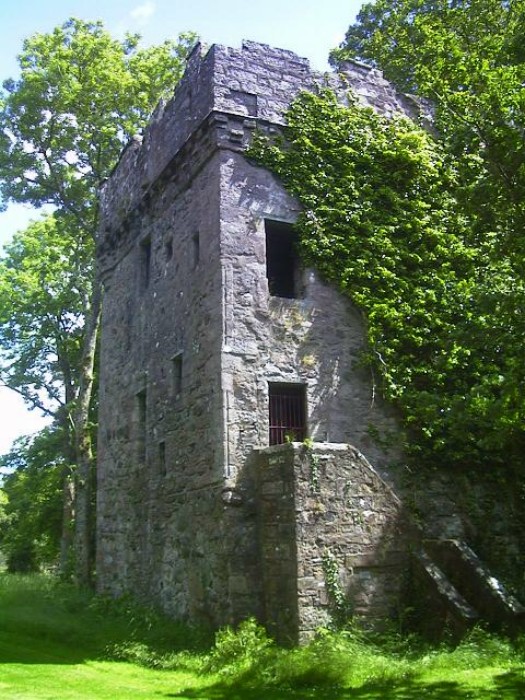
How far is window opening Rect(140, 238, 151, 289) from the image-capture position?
15702 mm

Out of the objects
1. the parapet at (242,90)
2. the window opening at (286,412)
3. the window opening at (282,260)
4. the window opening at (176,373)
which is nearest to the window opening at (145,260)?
the parapet at (242,90)

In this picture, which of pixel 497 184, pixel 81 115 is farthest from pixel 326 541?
pixel 81 115

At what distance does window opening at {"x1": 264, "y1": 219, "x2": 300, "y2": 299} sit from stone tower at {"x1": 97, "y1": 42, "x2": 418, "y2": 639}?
36 mm

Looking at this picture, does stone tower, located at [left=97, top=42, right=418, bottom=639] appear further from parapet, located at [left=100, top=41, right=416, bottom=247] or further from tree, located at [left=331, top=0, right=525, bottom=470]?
tree, located at [left=331, top=0, right=525, bottom=470]

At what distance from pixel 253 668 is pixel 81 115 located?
56.9 feet

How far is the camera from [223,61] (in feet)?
41.4

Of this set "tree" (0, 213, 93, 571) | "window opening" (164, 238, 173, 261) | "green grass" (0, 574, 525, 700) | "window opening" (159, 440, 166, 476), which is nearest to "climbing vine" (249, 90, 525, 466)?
"window opening" (164, 238, 173, 261)

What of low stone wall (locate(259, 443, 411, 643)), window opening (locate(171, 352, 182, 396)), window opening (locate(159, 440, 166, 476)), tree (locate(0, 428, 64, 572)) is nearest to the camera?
low stone wall (locate(259, 443, 411, 643))

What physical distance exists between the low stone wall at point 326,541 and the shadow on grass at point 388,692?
1219mm

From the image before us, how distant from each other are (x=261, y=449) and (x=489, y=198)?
473 cm

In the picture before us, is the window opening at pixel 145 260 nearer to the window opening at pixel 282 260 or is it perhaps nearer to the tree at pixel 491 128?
the window opening at pixel 282 260

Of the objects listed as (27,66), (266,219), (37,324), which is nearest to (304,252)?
(266,219)

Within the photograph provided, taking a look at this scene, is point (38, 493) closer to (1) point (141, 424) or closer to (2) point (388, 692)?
(1) point (141, 424)

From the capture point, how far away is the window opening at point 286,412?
37.3 feet
